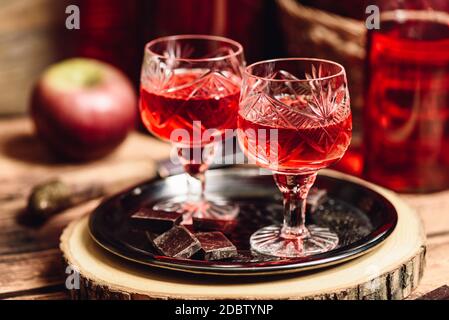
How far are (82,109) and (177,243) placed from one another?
2.14 ft

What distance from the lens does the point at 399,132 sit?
59.9 inches

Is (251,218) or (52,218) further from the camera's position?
(52,218)

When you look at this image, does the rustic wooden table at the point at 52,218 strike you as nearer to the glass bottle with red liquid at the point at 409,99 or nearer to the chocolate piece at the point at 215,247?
the glass bottle with red liquid at the point at 409,99

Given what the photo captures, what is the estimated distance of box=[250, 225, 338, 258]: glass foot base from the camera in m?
1.15

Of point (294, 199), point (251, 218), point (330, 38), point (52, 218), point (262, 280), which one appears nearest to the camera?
point (262, 280)

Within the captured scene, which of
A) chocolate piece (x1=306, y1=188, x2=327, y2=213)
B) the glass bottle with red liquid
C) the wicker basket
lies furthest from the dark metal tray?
the wicker basket

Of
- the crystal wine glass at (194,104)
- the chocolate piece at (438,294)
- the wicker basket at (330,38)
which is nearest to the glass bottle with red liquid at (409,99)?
the wicker basket at (330,38)

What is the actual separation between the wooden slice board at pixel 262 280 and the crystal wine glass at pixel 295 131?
0.08 meters

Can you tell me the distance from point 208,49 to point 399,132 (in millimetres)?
383

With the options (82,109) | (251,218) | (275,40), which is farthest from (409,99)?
(82,109)

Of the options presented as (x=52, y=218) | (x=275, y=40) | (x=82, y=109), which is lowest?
(x=52, y=218)

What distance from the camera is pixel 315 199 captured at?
133 centimetres

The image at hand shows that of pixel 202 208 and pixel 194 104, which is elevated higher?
pixel 194 104

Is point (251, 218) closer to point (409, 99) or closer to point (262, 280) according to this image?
point (262, 280)
